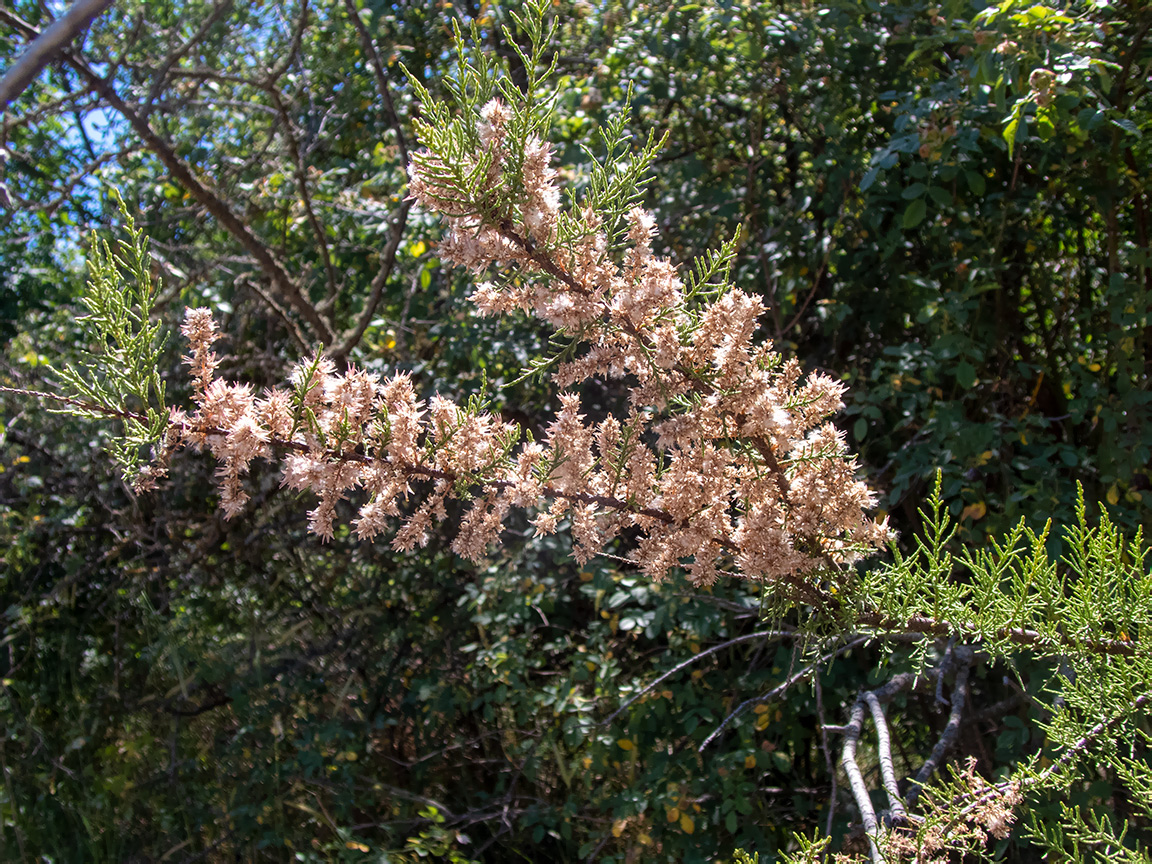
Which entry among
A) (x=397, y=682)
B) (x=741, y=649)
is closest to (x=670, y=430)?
(x=741, y=649)

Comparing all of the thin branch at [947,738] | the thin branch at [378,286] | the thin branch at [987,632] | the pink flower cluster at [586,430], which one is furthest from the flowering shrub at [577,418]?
the thin branch at [378,286]

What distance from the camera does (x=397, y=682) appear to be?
295 cm

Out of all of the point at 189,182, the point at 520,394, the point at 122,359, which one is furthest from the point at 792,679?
the point at 189,182

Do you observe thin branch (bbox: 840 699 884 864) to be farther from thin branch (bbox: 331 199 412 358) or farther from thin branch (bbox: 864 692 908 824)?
thin branch (bbox: 331 199 412 358)

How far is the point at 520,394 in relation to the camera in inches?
113

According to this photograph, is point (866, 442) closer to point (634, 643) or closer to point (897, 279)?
point (897, 279)

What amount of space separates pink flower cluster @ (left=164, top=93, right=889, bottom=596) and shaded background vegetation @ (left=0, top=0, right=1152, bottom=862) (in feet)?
2.09

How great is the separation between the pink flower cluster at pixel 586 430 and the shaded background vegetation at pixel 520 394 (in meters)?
0.64

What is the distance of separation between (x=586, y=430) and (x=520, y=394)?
182cm

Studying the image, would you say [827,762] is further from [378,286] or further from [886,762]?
[378,286]

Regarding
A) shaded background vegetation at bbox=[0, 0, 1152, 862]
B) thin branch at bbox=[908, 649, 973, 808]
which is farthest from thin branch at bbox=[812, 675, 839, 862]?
thin branch at bbox=[908, 649, 973, 808]

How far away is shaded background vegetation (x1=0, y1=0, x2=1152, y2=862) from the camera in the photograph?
2.12m

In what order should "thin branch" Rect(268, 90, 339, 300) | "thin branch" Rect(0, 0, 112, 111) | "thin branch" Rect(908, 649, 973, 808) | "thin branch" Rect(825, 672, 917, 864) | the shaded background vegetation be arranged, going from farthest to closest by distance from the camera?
"thin branch" Rect(268, 90, 339, 300), the shaded background vegetation, "thin branch" Rect(908, 649, 973, 808), "thin branch" Rect(825, 672, 917, 864), "thin branch" Rect(0, 0, 112, 111)

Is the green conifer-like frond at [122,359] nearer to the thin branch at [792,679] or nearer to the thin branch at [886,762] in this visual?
the thin branch at [792,679]
